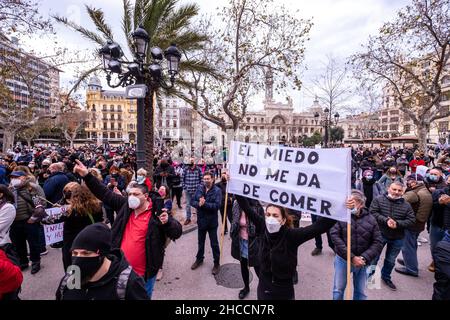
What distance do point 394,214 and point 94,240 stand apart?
4022mm

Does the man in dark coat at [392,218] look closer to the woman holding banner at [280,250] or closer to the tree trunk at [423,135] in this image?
the woman holding banner at [280,250]

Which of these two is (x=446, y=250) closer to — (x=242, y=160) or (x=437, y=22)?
(x=242, y=160)

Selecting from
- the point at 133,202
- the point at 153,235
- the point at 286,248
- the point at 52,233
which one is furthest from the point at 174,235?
the point at 52,233

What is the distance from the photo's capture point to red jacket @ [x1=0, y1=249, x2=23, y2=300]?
2.00 metres

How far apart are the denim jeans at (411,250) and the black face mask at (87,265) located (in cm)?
479

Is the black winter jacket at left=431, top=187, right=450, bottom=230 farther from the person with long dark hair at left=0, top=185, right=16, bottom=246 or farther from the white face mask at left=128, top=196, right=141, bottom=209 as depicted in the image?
the person with long dark hair at left=0, top=185, right=16, bottom=246

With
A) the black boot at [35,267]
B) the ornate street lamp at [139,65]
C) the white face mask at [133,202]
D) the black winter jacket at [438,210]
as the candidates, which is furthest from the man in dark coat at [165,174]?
the black winter jacket at [438,210]

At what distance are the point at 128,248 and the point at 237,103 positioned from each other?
14209 mm

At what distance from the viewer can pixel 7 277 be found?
2033 mm

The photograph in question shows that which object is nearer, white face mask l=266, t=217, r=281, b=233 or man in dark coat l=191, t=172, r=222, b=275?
white face mask l=266, t=217, r=281, b=233

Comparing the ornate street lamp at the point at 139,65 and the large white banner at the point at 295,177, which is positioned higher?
the ornate street lamp at the point at 139,65

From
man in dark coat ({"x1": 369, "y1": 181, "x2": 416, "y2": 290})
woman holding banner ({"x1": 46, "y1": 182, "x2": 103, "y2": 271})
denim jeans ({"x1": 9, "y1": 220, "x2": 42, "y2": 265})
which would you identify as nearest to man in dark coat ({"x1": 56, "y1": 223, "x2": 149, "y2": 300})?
woman holding banner ({"x1": 46, "y1": 182, "x2": 103, "y2": 271})

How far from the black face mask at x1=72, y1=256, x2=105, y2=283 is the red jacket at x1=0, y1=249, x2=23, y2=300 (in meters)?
0.90

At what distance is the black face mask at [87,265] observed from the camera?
1.63 m
